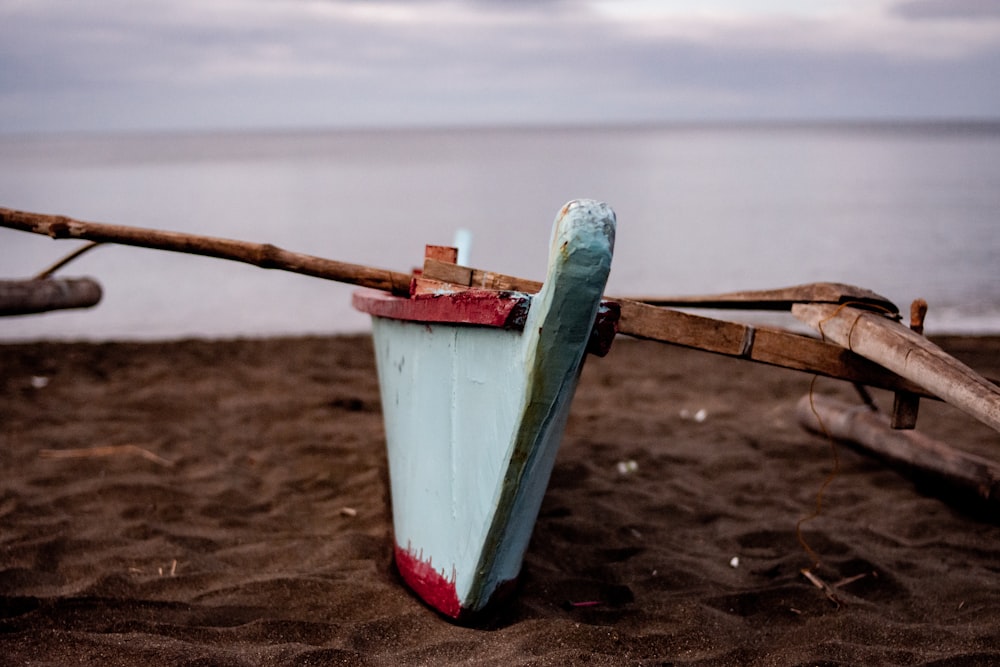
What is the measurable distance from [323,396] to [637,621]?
3856mm

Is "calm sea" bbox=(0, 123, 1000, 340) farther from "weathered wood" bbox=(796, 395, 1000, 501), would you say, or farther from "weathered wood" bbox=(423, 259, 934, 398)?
"weathered wood" bbox=(423, 259, 934, 398)

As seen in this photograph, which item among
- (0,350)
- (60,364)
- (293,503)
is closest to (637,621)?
(293,503)

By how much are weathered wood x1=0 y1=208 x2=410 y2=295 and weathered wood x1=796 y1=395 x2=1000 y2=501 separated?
6.17 feet

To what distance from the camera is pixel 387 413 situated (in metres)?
3.47

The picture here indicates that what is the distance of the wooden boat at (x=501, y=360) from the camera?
2203 mm

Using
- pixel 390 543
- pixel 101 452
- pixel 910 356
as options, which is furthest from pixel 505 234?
pixel 910 356

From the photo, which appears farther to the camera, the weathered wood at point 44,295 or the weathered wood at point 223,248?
the weathered wood at point 44,295

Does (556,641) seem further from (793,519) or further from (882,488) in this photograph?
(882,488)

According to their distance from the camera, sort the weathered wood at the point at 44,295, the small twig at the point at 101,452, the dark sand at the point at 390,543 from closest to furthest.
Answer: the dark sand at the point at 390,543 < the weathered wood at the point at 44,295 < the small twig at the point at 101,452

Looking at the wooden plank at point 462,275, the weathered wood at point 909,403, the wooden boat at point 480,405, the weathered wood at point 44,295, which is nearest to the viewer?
the wooden boat at point 480,405

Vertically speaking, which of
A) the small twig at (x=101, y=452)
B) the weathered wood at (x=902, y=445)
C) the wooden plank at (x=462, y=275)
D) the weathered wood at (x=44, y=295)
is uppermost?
the wooden plank at (x=462, y=275)

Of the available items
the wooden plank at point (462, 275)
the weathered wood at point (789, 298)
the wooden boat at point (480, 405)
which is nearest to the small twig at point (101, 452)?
the wooden boat at point (480, 405)

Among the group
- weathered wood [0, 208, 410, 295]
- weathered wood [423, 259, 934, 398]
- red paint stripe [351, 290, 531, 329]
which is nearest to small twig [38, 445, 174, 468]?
weathered wood [0, 208, 410, 295]

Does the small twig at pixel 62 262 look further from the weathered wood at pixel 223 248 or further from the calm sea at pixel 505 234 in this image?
the calm sea at pixel 505 234
